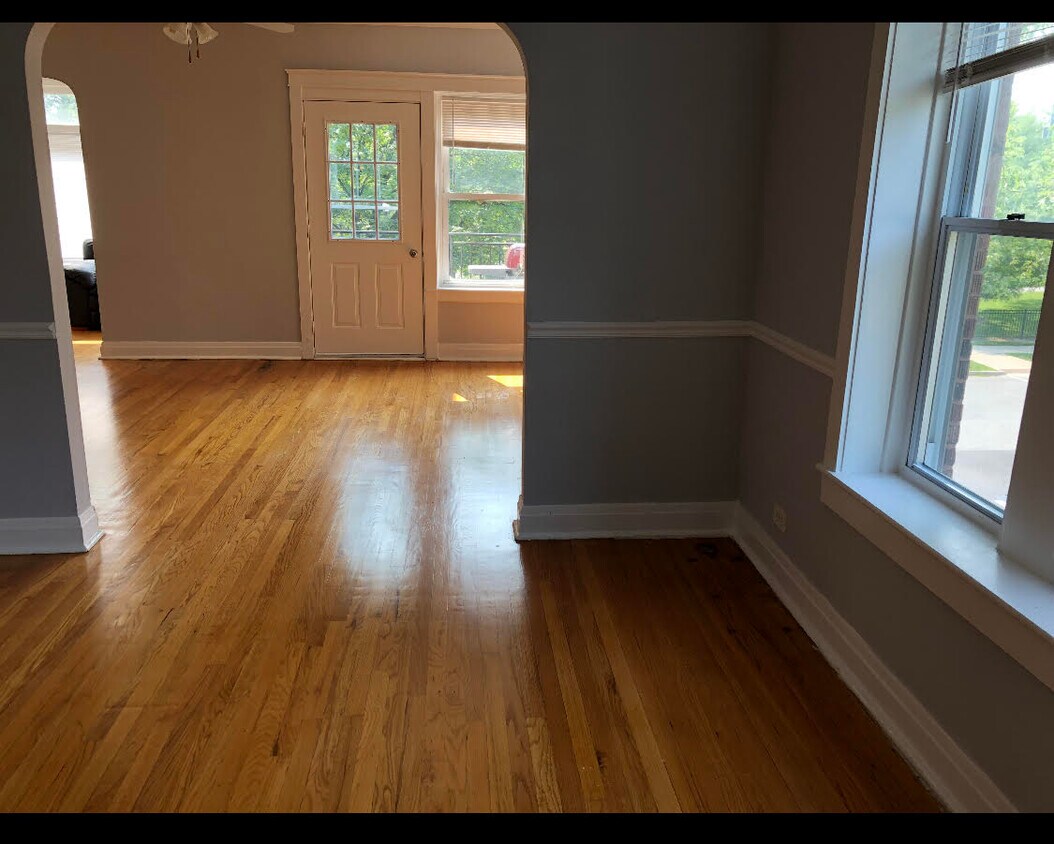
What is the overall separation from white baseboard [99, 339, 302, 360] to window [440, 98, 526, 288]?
1.49 meters

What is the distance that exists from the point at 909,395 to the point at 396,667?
1768 mm

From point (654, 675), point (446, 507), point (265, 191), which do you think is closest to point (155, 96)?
point (265, 191)

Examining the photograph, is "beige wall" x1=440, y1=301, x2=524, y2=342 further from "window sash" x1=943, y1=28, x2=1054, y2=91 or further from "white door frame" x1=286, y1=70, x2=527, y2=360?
"window sash" x1=943, y1=28, x2=1054, y2=91

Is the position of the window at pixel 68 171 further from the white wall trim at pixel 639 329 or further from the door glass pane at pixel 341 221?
the white wall trim at pixel 639 329

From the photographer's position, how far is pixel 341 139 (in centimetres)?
650

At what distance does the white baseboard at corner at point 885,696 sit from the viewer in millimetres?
1919

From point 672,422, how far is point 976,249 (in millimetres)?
1442

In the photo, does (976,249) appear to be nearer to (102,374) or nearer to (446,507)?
(446,507)

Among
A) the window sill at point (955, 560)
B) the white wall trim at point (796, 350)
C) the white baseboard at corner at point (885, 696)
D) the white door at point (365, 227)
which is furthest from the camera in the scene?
the white door at point (365, 227)

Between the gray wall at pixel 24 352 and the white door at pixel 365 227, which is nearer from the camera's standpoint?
the gray wall at pixel 24 352

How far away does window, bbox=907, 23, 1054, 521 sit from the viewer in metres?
1.94

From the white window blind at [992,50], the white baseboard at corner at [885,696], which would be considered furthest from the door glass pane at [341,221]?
the white window blind at [992,50]

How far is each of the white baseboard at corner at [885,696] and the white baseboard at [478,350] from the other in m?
4.16

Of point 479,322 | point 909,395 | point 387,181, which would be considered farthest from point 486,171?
point 909,395
